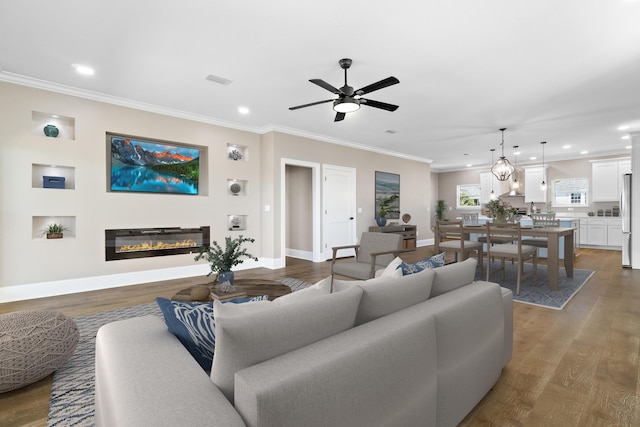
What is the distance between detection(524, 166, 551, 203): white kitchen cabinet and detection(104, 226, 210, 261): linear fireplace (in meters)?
9.24

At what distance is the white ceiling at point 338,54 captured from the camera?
8.03 feet

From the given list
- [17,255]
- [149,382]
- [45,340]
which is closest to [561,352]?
[149,382]

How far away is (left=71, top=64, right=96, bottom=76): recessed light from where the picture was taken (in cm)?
340

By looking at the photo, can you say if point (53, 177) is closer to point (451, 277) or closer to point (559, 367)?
point (451, 277)

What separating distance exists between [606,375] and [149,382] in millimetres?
2743

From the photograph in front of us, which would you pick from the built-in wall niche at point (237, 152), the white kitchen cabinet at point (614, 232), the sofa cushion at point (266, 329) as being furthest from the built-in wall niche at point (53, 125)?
the white kitchen cabinet at point (614, 232)

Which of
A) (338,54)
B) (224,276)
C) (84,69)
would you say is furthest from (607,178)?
(84,69)

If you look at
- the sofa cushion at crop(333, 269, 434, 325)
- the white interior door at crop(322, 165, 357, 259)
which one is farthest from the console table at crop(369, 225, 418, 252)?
the sofa cushion at crop(333, 269, 434, 325)

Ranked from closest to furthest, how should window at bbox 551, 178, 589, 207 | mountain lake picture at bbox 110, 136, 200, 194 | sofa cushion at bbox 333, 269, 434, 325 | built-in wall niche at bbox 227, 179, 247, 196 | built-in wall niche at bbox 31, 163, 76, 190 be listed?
sofa cushion at bbox 333, 269, 434, 325 < built-in wall niche at bbox 31, 163, 76, 190 < mountain lake picture at bbox 110, 136, 200, 194 < built-in wall niche at bbox 227, 179, 247, 196 < window at bbox 551, 178, 589, 207

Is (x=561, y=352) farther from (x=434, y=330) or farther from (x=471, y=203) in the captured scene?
(x=471, y=203)

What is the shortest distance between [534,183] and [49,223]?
11318 mm

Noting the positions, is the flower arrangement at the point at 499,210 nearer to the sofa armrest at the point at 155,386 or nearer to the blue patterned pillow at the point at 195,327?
the blue patterned pillow at the point at 195,327

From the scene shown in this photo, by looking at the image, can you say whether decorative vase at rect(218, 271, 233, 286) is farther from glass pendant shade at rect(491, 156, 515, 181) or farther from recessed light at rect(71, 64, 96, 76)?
glass pendant shade at rect(491, 156, 515, 181)

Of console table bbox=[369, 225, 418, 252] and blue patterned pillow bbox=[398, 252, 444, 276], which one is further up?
blue patterned pillow bbox=[398, 252, 444, 276]
